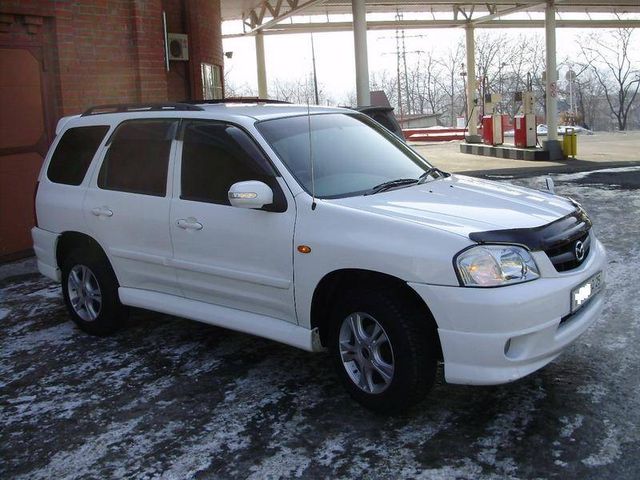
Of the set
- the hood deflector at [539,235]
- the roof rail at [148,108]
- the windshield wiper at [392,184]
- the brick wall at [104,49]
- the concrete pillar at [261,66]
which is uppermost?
the concrete pillar at [261,66]

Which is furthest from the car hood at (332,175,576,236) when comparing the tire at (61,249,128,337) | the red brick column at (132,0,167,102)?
the red brick column at (132,0,167,102)

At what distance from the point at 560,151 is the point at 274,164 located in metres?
16.9

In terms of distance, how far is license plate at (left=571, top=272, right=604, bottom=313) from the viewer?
3.93 meters

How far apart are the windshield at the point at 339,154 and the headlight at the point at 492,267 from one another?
1.04 metres

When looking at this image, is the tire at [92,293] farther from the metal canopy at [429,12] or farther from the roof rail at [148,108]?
the metal canopy at [429,12]

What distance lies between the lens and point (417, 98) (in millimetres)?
88938

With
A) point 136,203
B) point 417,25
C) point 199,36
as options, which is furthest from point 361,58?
point 136,203

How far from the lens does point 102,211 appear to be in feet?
17.9

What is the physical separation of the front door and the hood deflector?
3.94ft

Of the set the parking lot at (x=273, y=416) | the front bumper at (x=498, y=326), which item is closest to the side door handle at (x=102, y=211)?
the parking lot at (x=273, y=416)

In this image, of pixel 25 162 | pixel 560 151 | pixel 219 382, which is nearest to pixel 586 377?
pixel 219 382

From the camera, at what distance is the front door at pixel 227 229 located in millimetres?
4379

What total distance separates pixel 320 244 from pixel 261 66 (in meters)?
23.4

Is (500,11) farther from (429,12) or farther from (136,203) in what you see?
(136,203)
